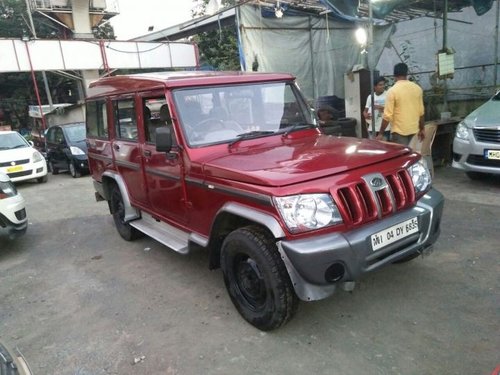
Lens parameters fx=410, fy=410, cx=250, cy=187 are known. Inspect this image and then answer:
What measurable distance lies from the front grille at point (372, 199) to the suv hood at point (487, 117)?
3754 mm

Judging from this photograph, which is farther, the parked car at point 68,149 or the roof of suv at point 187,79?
the parked car at point 68,149

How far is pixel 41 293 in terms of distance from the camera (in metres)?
4.12

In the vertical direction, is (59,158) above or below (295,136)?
below

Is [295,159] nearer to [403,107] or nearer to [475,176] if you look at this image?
[403,107]

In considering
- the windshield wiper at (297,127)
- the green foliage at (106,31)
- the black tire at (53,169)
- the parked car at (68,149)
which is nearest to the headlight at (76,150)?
the parked car at (68,149)

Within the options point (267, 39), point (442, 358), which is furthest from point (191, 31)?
point (442, 358)

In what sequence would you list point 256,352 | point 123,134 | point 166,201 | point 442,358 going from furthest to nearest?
1. point 123,134
2. point 166,201
3. point 256,352
4. point 442,358

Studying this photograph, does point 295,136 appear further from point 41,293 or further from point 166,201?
point 41,293

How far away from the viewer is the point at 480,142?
5.98 meters

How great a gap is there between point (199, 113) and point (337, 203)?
1.59m

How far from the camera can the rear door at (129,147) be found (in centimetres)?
437

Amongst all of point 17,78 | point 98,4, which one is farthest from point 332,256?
point 17,78

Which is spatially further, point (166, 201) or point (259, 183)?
point (166, 201)

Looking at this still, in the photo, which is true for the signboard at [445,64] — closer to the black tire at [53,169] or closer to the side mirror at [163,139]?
the side mirror at [163,139]
